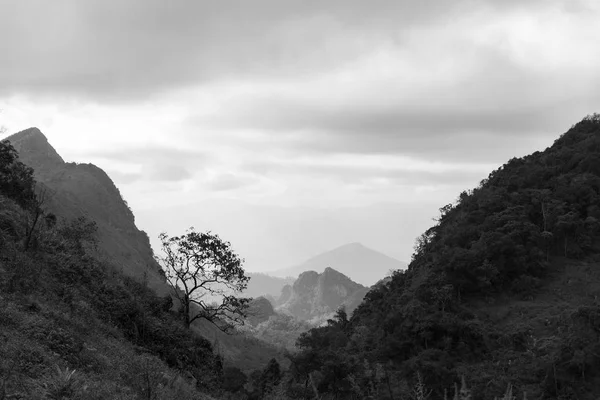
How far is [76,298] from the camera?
2291 cm

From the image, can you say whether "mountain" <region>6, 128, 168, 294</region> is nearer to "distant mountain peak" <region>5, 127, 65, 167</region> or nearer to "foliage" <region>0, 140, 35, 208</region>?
"distant mountain peak" <region>5, 127, 65, 167</region>

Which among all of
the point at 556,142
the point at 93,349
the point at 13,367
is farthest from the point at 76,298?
the point at 556,142

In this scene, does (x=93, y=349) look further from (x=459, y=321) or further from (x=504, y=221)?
(x=504, y=221)

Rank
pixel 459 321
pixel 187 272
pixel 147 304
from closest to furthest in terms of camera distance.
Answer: pixel 147 304
pixel 187 272
pixel 459 321

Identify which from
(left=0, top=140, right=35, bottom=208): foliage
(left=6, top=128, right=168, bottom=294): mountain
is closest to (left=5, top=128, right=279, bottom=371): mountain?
(left=6, top=128, right=168, bottom=294): mountain

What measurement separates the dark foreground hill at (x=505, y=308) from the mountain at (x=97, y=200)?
84012 mm

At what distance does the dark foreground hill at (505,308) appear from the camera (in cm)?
3959

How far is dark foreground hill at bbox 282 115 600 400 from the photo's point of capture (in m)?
39.6

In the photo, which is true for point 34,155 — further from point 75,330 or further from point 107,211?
point 75,330

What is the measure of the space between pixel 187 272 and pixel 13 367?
81.1 feet

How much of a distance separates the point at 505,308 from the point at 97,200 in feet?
499

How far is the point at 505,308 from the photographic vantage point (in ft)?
174

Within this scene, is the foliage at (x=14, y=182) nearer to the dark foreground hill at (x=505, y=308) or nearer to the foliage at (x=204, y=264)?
the foliage at (x=204, y=264)

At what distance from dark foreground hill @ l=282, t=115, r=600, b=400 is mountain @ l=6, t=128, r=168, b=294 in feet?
276
